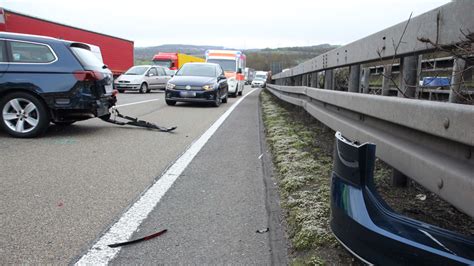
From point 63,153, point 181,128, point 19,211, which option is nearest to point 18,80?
point 63,153

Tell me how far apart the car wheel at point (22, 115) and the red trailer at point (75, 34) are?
12959mm

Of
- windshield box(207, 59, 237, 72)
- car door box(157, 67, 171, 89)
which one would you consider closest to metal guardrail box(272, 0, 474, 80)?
windshield box(207, 59, 237, 72)

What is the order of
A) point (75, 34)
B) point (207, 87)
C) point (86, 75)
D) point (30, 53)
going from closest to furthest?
point (30, 53)
point (86, 75)
point (207, 87)
point (75, 34)

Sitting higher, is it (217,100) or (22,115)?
(22,115)

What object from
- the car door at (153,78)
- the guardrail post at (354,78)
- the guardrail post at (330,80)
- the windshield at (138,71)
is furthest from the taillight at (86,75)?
the windshield at (138,71)

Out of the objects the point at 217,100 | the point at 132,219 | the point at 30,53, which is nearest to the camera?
the point at 132,219

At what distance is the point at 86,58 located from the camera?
24.5 ft

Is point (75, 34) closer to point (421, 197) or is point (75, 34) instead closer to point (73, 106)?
point (73, 106)

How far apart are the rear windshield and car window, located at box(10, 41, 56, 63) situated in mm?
397

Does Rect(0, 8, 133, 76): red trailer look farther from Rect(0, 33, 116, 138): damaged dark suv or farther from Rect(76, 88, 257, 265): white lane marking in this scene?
Rect(76, 88, 257, 265): white lane marking

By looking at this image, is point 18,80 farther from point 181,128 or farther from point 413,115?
point 413,115

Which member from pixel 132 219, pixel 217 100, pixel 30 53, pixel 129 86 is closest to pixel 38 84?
pixel 30 53

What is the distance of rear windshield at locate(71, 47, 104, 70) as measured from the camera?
7.23 metres

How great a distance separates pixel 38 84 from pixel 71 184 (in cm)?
335
